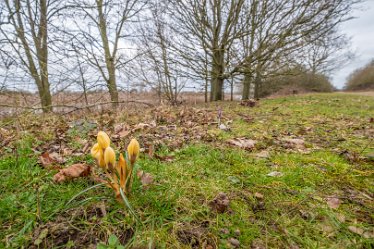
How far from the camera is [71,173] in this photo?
1.54m

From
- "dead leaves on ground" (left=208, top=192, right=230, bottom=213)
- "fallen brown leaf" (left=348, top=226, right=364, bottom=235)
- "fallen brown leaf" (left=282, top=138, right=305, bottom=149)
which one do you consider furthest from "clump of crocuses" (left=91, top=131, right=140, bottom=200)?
"fallen brown leaf" (left=282, top=138, right=305, bottom=149)

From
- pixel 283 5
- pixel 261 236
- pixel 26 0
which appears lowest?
pixel 261 236

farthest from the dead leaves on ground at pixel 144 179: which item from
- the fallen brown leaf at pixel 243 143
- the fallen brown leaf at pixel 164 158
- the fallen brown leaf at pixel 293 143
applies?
the fallen brown leaf at pixel 293 143

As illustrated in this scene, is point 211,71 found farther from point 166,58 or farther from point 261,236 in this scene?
point 261,236

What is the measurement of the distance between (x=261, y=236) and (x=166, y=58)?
884 centimetres

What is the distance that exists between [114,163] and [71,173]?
0.56 metres

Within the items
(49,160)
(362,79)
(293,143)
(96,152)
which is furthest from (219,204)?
(362,79)

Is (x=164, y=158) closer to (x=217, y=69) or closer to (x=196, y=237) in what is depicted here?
(x=196, y=237)

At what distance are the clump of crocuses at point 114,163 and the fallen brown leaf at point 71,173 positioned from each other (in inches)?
15.4

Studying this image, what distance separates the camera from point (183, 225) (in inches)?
48.1

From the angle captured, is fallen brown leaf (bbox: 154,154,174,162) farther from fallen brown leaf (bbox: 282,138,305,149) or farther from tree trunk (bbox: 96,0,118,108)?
tree trunk (bbox: 96,0,118,108)

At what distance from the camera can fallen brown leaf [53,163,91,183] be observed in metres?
1.52

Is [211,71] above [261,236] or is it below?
above

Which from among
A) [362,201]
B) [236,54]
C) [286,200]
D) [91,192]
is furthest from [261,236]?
[236,54]
